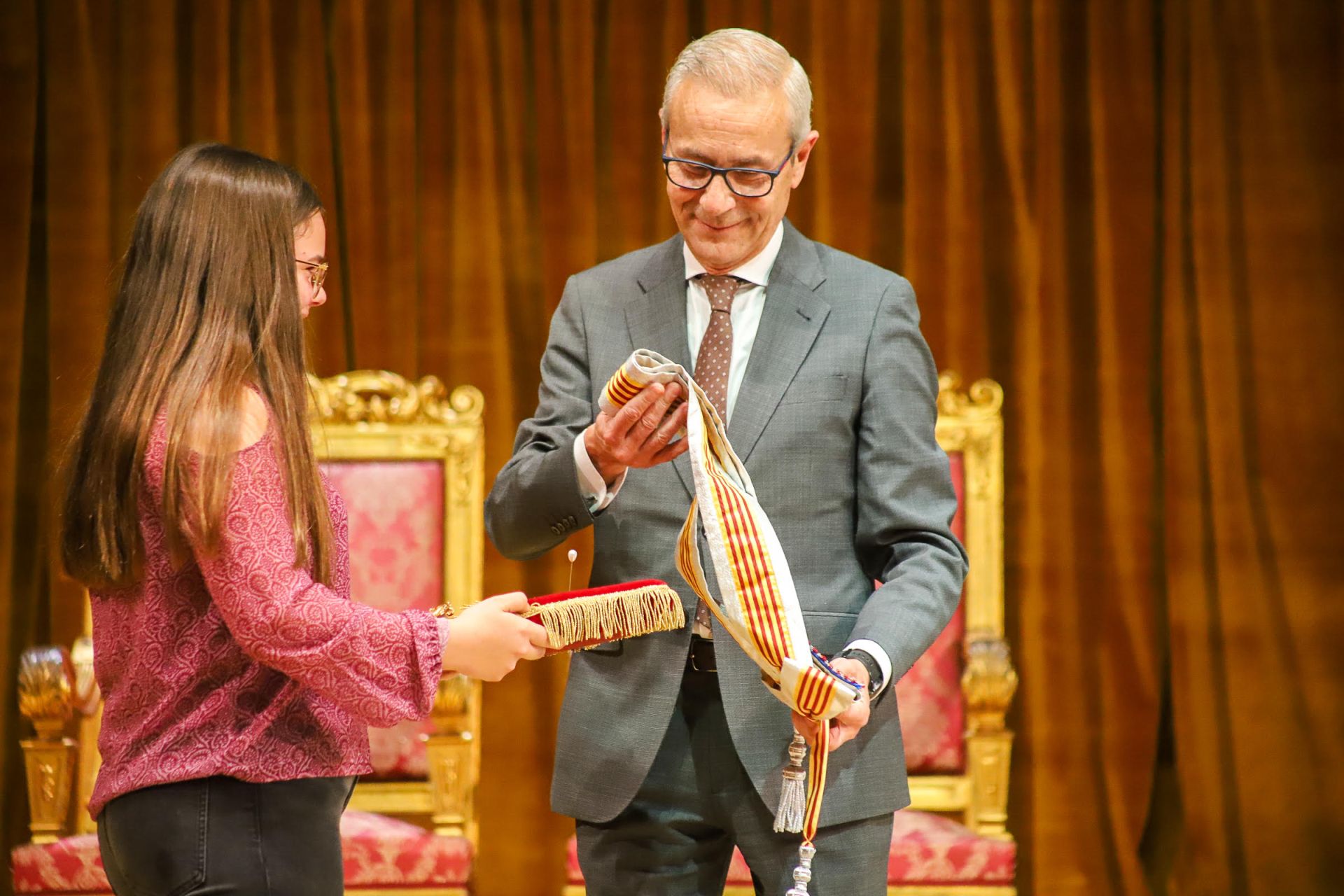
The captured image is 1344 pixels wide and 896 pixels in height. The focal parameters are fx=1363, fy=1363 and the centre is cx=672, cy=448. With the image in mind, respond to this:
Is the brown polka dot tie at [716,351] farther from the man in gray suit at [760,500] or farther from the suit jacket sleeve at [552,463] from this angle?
the suit jacket sleeve at [552,463]

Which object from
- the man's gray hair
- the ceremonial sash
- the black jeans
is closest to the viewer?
the black jeans

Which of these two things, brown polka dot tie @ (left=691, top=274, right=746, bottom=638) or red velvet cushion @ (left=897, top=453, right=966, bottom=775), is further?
red velvet cushion @ (left=897, top=453, right=966, bottom=775)

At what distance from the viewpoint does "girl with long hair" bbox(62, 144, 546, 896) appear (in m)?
1.41

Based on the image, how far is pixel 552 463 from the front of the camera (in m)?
1.70

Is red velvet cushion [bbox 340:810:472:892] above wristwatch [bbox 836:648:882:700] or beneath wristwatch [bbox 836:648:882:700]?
beneath

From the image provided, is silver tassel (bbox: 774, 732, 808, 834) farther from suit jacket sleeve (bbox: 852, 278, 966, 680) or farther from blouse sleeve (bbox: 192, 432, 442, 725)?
blouse sleeve (bbox: 192, 432, 442, 725)

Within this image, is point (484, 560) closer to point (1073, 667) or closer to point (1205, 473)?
point (1073, 667)

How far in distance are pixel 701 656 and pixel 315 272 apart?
2.22 ft

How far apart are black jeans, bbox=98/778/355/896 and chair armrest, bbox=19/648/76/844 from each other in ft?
5.02

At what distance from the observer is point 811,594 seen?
1.72 metres

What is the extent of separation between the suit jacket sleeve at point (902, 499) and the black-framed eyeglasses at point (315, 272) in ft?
2.28

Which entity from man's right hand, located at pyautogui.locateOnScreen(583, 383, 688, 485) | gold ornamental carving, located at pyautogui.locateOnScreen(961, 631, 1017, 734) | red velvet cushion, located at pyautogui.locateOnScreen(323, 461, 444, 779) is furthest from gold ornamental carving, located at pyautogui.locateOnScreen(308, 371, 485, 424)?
man's right hand, located at pyautogui.locateOnScreen(583, 383, 688, 485)

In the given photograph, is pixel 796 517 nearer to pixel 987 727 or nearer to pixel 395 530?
pixel 987 727

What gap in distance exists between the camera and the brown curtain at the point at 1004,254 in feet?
12.3
